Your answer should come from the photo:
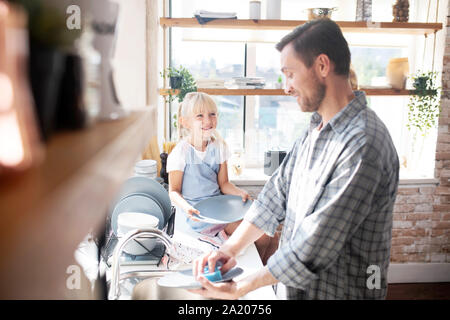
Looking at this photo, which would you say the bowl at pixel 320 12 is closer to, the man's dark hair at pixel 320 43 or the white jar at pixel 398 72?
the white jar at pixel 398 72

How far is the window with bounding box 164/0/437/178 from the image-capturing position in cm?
281

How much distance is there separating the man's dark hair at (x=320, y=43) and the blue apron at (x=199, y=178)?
123 cm

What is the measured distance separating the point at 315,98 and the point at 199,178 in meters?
1.22

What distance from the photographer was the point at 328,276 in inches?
42.4

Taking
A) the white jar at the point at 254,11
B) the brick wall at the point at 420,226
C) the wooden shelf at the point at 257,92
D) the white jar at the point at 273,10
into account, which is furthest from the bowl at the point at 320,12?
the brick wall at the point at 420,226

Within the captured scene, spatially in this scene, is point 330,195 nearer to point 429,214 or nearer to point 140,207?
point 140,207

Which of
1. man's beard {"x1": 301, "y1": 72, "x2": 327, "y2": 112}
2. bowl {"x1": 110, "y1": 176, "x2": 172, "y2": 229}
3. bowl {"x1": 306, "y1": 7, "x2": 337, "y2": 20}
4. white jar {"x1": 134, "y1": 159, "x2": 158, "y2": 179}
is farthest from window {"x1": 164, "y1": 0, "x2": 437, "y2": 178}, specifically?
man's beard {"x1": 301, "y1": 72, "x2": 327, "y2": 112}

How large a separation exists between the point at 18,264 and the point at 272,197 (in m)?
1.20

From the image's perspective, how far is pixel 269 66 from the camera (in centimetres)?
291

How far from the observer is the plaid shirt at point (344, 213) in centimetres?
97

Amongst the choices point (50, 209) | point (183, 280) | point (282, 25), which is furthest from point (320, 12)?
point (50, 209)

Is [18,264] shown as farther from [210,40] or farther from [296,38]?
[210,40]

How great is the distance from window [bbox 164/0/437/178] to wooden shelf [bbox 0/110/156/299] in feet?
8.21
